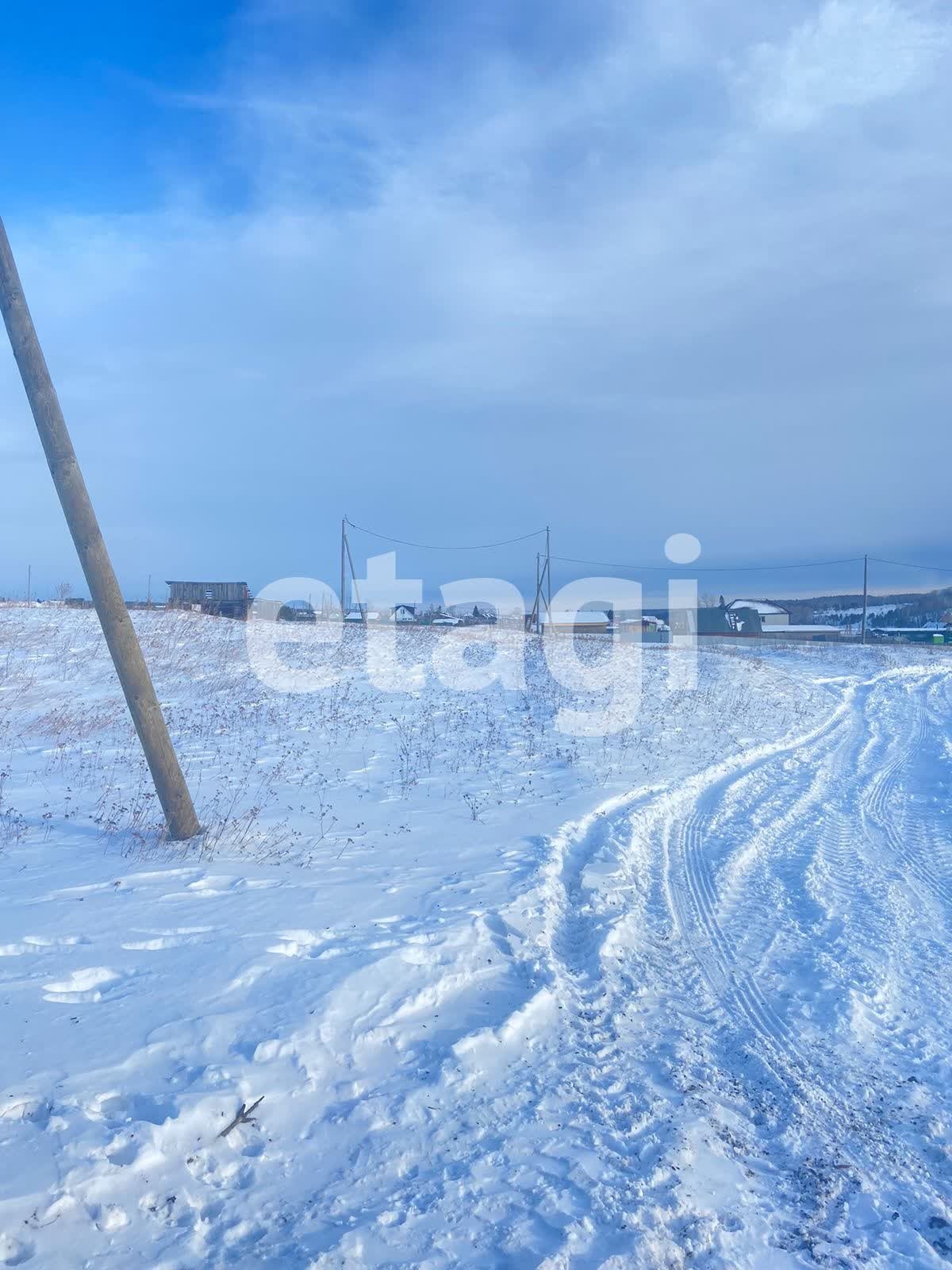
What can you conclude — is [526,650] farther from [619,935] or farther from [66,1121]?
[66,1121]

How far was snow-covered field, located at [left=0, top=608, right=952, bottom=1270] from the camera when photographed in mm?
2971

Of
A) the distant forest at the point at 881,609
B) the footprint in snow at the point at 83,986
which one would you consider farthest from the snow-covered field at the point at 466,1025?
the distant forest at the point at 881,609

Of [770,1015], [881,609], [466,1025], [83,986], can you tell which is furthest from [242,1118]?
[881,609]

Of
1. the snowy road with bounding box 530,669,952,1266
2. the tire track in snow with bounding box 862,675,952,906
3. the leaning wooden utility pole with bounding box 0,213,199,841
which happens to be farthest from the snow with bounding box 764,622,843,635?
the leaning wooden utility pole with bounding box 0,213,199,841

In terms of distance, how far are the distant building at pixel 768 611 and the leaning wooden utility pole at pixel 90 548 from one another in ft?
265

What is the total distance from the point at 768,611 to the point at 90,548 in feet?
292

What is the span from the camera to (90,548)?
21.6 ft

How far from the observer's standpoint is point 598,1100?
3.79 m

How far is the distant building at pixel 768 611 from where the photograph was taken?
84812mm

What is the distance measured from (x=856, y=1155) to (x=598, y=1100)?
1.14m

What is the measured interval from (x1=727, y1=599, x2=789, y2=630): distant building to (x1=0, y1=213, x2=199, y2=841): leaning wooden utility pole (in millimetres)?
80822

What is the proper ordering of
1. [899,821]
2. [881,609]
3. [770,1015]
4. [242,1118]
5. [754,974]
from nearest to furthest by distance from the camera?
[242,1118], [770,1015], [754,974], [899,821], [881,609]

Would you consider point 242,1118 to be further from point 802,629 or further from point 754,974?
point 802,629

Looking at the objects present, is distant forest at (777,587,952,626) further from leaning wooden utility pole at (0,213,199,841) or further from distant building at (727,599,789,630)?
leaning wooden utility pole at (0,213,199,841)
